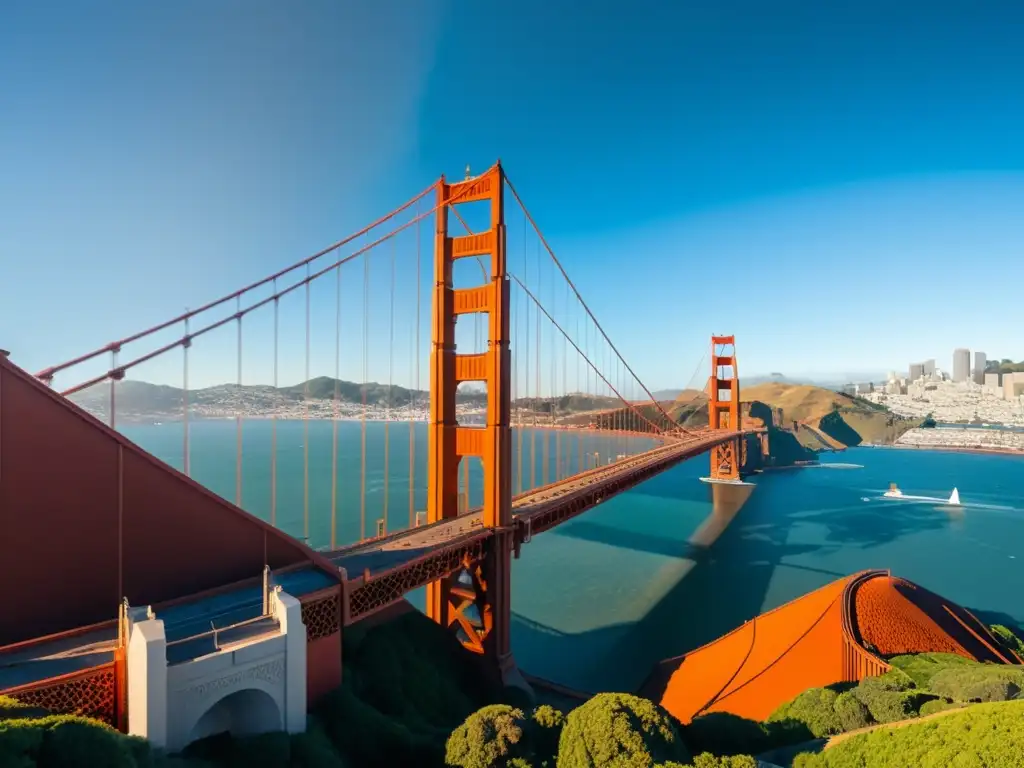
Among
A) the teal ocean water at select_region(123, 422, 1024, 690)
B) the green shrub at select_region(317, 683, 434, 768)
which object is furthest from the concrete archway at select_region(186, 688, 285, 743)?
the teal ocean water at select_region(123, 422, 1024, 690)

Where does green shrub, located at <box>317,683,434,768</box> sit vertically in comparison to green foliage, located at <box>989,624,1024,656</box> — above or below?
above

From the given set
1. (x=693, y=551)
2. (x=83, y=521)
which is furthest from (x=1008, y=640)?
(x=83, y=521)

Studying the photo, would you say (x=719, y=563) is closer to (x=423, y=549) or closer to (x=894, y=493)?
(x=423, y=549)

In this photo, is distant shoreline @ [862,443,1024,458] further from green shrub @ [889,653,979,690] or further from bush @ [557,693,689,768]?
bush @ [557,693,689,768]

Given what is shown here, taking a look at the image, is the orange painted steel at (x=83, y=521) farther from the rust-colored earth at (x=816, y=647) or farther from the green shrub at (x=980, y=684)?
the green shrub at (x=980, y=684)

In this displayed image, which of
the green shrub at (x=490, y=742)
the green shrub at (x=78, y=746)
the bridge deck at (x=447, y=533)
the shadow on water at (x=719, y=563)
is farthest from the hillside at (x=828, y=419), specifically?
the green shrub at (x=78, y=746)

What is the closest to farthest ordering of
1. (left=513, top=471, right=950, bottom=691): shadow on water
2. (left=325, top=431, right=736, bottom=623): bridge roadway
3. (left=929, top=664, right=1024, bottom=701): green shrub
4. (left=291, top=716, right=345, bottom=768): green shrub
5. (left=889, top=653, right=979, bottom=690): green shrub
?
(left=291, top=716, right=345, bottom=768): green shrub → (left=929, top=664, right=1024, bottom=701): green shrub → (left=325, top=431, right=736, bottom=623): bridge roadway → (left=889, top=653, right=979, bottom=690): green shrub → (left=513, top=471, right=950, bottom=691): shadow on water
